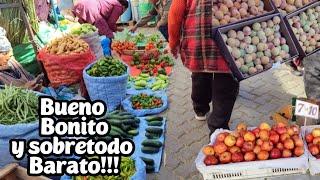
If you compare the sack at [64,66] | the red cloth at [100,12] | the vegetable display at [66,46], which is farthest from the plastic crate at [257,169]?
the red cloth at [100,12]

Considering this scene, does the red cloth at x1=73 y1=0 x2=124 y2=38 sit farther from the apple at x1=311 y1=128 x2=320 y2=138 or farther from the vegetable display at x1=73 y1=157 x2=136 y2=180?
the apple at x1=311 y1=128 x2=320 y2=138

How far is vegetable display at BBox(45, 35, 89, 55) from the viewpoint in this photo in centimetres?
517

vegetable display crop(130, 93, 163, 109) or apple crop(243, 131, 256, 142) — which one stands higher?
apple crop(243, 131, 256, 142)

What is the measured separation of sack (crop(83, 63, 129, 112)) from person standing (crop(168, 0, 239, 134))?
119cm

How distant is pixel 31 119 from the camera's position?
3.63m

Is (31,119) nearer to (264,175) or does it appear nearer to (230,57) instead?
(230,57)

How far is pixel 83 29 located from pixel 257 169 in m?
4.18

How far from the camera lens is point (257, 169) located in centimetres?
284

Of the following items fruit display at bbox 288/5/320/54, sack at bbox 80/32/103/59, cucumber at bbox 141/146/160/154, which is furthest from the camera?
sack at bbox 80/32/103/59

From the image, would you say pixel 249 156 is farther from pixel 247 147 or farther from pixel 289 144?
pixel 289 144

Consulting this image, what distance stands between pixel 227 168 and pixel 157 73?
3.56m

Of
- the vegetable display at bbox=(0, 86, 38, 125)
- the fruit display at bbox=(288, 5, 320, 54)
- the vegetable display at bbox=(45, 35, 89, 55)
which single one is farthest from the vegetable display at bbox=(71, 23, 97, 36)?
the fruit display at bbox=(288, 5, 320, 54)

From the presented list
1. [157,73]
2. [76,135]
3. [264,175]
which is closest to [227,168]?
[264,175]

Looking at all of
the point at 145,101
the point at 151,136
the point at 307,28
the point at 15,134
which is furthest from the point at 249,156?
the point at 145,101
